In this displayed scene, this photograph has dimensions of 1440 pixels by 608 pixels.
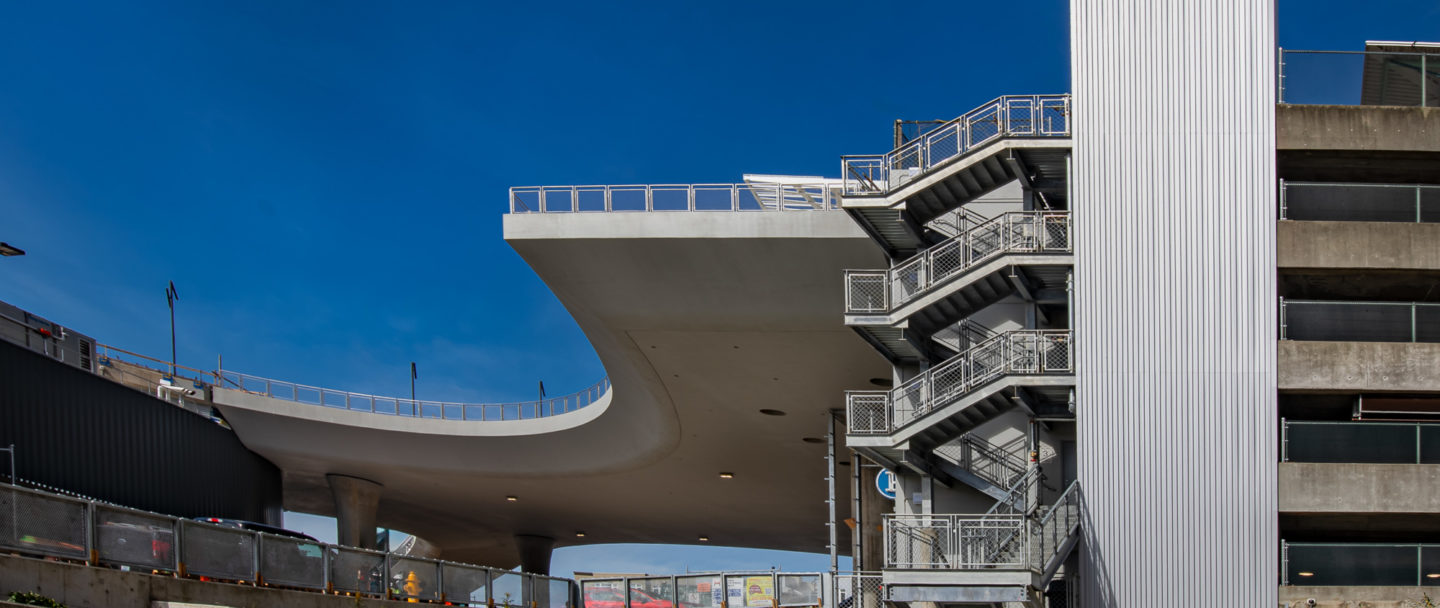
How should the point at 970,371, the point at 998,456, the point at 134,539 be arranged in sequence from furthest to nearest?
the point at 998,456, the point at 970,371, the point at 134,539

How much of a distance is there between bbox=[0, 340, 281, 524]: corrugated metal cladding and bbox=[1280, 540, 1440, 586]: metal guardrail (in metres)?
31.1

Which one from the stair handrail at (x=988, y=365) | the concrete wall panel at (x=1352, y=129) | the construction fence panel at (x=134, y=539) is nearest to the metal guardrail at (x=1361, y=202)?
the concrete wall panel at (x=1352, y=129)

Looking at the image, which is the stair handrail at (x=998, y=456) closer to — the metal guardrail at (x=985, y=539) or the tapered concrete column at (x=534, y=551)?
the metal guardrail at (x=985, y=539)

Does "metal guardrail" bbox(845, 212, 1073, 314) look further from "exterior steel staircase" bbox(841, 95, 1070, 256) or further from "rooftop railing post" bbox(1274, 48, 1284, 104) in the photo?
"rooftop railing post" bbox(1274, 48, 1284, 104)

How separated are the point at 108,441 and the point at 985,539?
26666 mm

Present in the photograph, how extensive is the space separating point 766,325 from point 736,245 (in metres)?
4.65

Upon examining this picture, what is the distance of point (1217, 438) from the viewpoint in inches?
1204

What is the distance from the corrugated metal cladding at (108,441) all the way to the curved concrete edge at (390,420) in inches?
85.4

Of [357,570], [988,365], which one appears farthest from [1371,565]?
[357,570]

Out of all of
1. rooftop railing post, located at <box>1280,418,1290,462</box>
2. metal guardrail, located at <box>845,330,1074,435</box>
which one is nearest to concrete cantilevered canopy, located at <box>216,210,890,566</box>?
metal guardrail, located at <box>845,330,1074,435</box>

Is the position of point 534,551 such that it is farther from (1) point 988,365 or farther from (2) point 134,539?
(2) point 134,539

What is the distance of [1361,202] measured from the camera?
32719 millimetres

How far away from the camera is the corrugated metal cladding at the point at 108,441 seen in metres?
36.6

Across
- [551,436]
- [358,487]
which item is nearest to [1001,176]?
[551,436]
